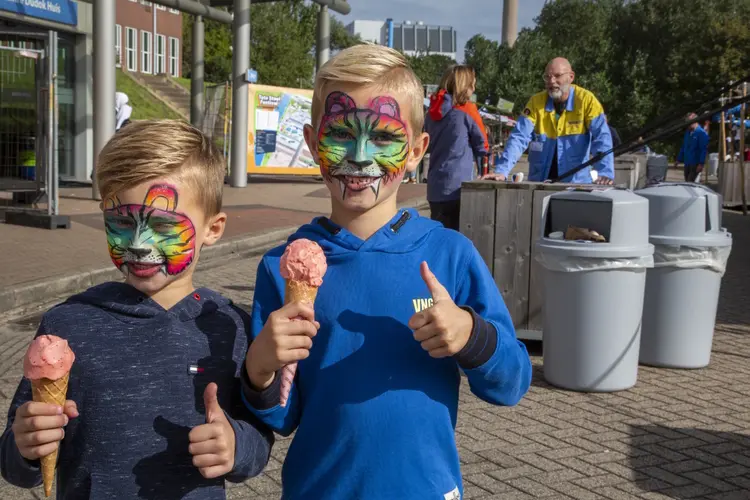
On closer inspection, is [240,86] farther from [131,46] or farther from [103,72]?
[131,46]

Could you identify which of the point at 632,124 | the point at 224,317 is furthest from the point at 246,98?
the point at 632,124

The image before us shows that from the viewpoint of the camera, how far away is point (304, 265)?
1873mm

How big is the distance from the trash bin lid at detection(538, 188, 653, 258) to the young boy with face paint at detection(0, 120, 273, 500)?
4.10 meters

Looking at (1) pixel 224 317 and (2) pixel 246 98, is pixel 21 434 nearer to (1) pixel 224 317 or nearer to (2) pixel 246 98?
(1) pixel 224 317

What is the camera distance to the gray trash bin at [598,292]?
19.3 ft

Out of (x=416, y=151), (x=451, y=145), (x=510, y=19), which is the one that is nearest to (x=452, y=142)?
(x=451, y=145)

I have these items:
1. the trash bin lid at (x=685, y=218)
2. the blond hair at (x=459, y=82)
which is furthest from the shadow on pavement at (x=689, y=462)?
the blond hair at (x=459, y=82)

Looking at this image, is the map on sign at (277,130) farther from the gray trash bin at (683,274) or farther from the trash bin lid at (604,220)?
the trash bin lid at (604,220)

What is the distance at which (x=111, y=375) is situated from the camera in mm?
2004

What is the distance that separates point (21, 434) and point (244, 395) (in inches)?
18.2

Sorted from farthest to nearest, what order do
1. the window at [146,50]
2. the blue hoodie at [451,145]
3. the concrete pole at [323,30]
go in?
the window at [146,50] < the concrete pole at [323,30] < the blue hoodie at [451,145]

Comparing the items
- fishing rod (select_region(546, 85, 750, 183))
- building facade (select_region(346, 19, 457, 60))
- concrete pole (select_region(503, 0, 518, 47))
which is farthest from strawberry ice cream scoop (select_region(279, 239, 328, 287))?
building facade (select_region(346, 19, 457, 60))

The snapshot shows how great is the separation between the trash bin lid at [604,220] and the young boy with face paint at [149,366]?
4.10 meters

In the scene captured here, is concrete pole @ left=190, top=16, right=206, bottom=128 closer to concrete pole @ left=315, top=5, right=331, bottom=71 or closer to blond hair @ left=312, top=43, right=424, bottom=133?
concrete pole @ left=315, top=5, right=331, bottom=71
